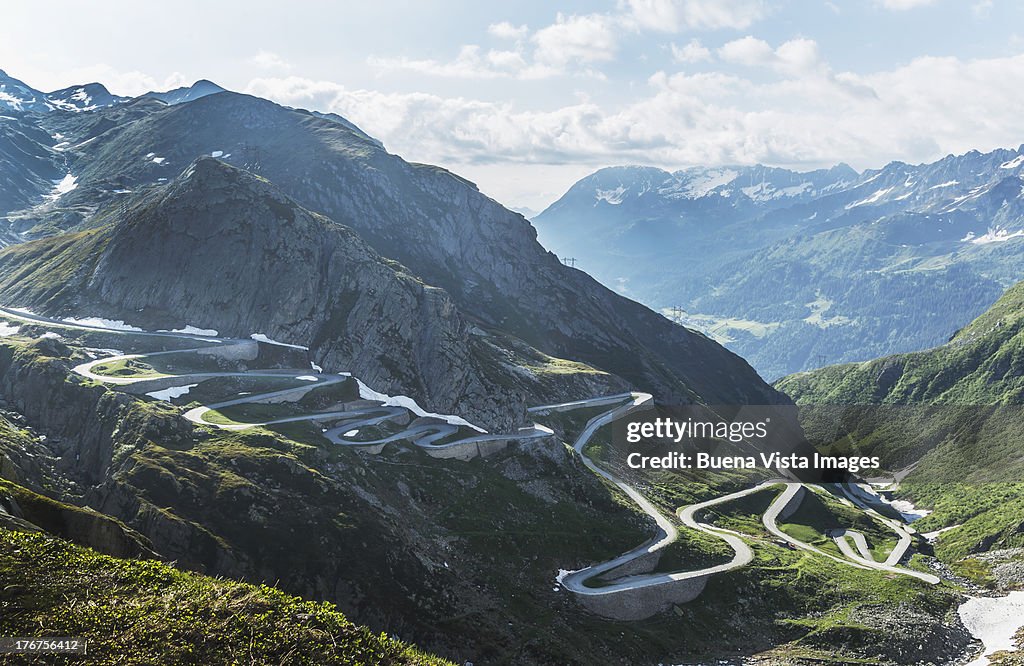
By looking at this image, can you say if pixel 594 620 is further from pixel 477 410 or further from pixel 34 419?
pixel 34 419

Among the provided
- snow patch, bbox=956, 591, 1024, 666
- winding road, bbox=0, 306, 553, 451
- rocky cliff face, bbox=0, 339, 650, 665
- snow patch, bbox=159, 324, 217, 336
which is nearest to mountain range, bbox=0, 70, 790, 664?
rocky cliff face, bbox=0, 339, 650, 665

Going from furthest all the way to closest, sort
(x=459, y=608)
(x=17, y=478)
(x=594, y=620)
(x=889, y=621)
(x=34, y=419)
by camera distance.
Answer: (x=889, y=621), (x=34, y=419), (x=594, y=620), (x=459, y=608), (x=17, y=478)

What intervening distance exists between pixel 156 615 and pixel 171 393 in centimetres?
8870

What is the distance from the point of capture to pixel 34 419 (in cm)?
10831

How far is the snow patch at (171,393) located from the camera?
4621 inches

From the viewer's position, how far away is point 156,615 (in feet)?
127

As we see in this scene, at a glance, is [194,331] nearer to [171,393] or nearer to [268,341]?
[268,341]

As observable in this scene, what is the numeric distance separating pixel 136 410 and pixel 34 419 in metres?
17.9

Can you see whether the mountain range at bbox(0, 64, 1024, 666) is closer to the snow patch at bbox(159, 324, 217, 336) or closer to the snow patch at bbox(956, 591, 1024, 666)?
the snow patch at bbox(159, 324, 217, 336)

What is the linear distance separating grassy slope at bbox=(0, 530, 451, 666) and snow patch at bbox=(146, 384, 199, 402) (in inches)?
3091

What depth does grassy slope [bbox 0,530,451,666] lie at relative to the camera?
36.5 metres

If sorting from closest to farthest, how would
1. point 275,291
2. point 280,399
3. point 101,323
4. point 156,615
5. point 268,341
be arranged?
point 156,615 → point 280,399 → point 101,323 → point 268,341 → point 275,291

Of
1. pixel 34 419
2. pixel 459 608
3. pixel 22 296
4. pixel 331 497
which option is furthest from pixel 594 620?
pixel 22 296

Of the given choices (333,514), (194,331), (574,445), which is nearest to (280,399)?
(194,331)
